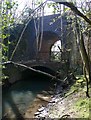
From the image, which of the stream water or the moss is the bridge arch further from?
the moss

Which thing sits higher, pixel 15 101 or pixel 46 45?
pixel 46 45

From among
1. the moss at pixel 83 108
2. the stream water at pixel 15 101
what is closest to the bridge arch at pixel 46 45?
the stream water at pixel 15 101

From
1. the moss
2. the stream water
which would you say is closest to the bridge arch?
the stream water

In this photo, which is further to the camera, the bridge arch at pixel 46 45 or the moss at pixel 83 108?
the bridge arch at pixel 46 45

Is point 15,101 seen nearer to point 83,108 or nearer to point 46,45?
point 83,108

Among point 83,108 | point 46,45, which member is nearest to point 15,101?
point 83,108

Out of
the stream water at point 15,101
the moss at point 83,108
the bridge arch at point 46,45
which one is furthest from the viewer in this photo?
the bridge arch at point 46,45

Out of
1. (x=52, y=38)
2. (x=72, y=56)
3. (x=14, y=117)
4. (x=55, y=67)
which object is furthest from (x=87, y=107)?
(x=52, y=38)

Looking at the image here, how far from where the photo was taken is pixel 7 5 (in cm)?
554

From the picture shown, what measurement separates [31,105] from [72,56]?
4631 mm

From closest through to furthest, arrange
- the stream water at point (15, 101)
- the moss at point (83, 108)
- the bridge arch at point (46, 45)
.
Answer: the moss at point (83, 108)
the stream water at point (15, 101)
the bridge arch at point (46, 45)

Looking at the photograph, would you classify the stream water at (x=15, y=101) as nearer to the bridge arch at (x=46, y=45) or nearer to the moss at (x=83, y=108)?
the moss at (x=83, y=108)

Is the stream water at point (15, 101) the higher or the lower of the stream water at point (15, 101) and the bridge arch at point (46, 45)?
the lower

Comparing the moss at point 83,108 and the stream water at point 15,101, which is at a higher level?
the moss at point 83,108
